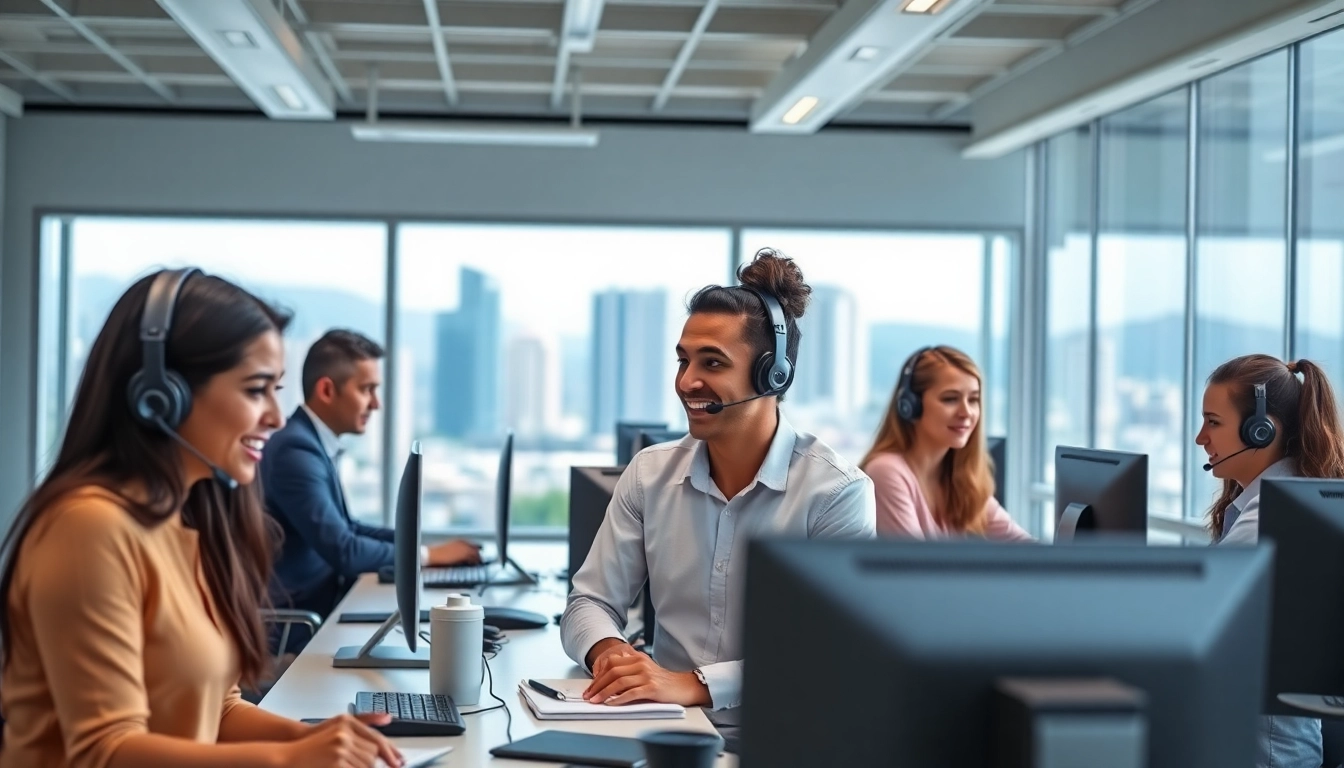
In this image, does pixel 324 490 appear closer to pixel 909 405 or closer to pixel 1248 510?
pixel 909 405

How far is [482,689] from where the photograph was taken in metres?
2.35

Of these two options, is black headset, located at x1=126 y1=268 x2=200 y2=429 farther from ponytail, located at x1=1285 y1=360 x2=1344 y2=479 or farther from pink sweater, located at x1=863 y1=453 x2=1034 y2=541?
pink sweater, located at x1=863 y1=453 x2=1034 y2=541

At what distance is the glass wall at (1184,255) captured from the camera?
443cm

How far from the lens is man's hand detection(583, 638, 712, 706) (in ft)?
6.91

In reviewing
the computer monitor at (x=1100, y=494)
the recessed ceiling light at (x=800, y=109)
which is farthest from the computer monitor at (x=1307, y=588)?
the recessed ceiling light at (x=800, y=109)

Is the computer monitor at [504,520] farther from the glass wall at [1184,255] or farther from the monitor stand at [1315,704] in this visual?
the monitor stand at [1315,704]

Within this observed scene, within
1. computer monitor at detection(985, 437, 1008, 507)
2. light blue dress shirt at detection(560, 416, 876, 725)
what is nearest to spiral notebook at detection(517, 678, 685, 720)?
light blue dress shirt at detection(560, 416, 876, 725)

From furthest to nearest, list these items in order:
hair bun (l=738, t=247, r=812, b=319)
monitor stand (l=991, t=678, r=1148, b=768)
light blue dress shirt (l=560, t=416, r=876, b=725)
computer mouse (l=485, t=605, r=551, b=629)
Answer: computer mouse (l=485, t=605, r=551, b=629) < hair bun (l=738, t=247, r=812, b=319) < light blue dress shirt (l=560, t=416, r=876, b=725) < monitor stand (l=991, t=678, r=1148, b=768)

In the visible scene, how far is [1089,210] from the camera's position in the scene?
6.21m

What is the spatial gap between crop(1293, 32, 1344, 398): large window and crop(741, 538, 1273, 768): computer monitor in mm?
3458

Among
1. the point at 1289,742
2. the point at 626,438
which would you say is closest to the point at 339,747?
the point at 1289,742

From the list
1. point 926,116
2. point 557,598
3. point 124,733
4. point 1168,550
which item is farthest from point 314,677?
point 926,116

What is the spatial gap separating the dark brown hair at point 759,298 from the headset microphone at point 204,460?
1.02 metres

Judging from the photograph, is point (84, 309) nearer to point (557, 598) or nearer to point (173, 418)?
point (557, 598)
